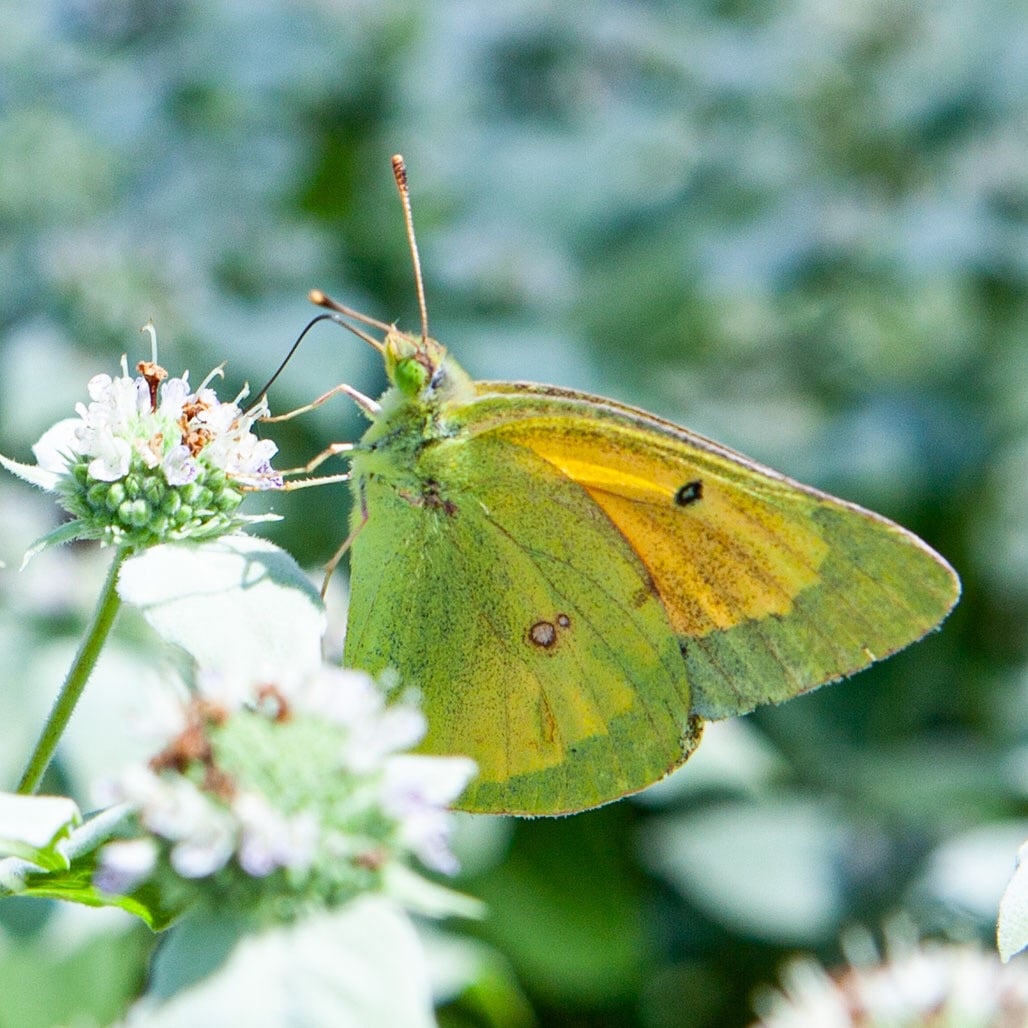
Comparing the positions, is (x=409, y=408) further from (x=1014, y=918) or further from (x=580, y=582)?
(x=1014, y=918)

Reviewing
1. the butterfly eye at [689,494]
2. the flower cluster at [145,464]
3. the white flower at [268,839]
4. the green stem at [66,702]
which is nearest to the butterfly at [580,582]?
the butterfly eye at [689,494]

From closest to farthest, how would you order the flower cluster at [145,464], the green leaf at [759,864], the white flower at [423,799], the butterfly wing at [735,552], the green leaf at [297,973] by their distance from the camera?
the green leaf at [297,973]
the white flower at [423,799]
the flower cluster at [145,464]
the butterfly wing at [735,552]
the green leaf at [759,864]

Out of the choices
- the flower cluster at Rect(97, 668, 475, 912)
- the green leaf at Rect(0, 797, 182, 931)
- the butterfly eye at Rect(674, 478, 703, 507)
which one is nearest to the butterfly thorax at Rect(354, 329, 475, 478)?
the butterfly eye at Rect(674, 478, 703, 507)

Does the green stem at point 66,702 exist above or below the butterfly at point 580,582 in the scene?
below

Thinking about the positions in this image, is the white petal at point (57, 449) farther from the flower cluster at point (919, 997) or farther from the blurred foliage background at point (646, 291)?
the flower cluster at point (919, 997)

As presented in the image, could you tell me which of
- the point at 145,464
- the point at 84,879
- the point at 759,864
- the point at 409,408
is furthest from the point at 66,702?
the point at 759,864

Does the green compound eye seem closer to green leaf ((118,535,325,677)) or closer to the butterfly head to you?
the butterfly head
